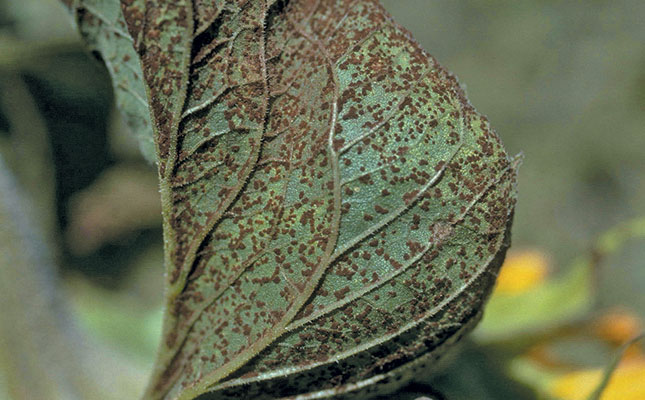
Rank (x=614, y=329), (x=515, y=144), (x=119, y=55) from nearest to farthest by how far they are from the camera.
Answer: (x=119, y=55), (x=614, y=329), (x=515, y=144)

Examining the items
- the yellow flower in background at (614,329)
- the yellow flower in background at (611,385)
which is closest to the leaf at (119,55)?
the yellow flower in background at (611,385)

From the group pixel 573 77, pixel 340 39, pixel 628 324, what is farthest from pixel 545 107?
pixel 340 39

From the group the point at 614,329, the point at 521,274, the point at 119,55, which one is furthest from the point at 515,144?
the point at 119,55

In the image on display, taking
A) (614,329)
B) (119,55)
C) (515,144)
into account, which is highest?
(515,144)

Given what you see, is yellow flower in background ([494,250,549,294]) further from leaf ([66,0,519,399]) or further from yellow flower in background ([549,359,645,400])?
leaf ([66,0,519,399])

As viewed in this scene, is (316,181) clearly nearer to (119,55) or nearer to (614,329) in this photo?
(119,55)

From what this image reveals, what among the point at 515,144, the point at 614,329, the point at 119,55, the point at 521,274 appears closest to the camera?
the point at 119,55

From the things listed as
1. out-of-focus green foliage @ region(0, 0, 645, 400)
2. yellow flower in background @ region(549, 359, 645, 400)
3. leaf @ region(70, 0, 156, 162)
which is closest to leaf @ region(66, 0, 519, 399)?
leaf @ region(70, 0, 156, 162)
